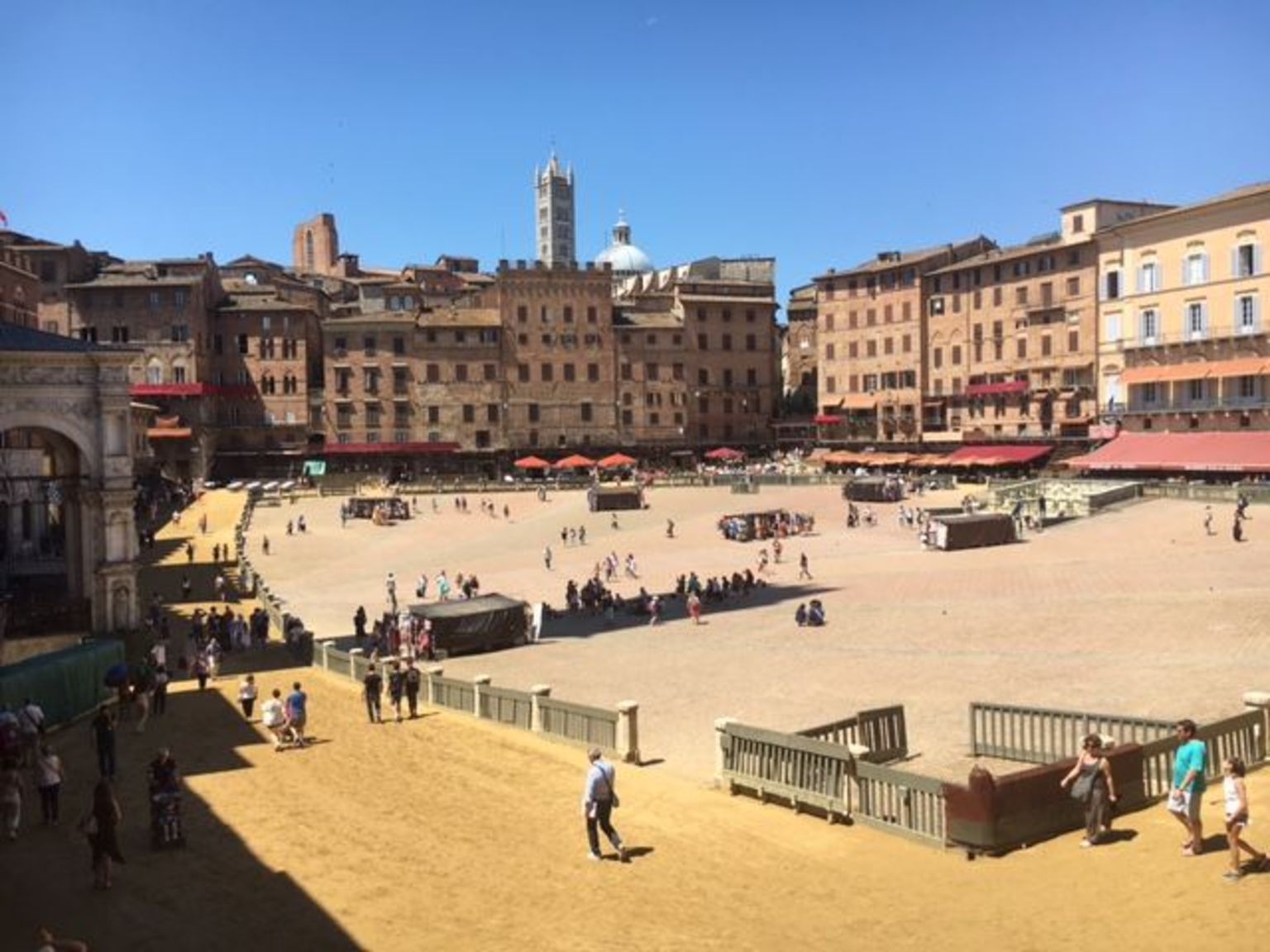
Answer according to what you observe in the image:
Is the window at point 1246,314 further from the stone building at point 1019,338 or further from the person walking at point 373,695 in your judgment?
the person walking at point 373,695

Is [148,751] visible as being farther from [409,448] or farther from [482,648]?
[409,448]

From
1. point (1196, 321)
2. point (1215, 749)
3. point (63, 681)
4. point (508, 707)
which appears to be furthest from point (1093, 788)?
point (1196, 321)

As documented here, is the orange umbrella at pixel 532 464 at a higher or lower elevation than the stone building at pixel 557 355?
lower

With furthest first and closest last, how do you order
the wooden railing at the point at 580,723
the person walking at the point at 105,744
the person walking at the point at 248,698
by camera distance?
the person walking at the point at 248,698 → the wooden railing at the point at 580,723 → the person walking at the point at 105,744

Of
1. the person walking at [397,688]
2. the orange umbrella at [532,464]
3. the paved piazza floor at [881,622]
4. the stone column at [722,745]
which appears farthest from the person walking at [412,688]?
the orange umbrella at [532,464]

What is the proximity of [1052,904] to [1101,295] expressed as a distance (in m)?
68.8

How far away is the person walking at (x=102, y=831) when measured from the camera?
11633mm

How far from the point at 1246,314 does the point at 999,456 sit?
1658 centimetres

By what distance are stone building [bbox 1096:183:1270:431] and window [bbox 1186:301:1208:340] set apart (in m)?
0.05

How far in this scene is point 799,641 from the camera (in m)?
29.6

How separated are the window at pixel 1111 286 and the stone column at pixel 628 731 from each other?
62.5 meters

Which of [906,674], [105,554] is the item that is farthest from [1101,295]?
[105,554]

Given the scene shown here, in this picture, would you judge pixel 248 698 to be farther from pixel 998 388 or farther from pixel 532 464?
pixel 998 388

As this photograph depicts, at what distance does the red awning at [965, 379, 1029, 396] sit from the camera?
7794cm
